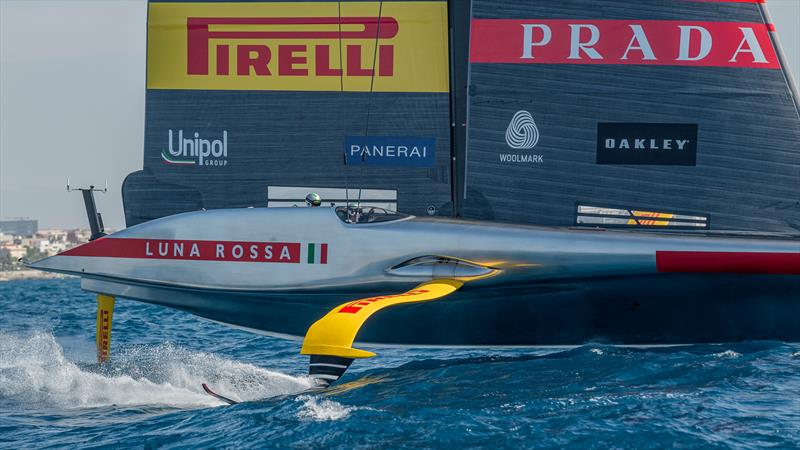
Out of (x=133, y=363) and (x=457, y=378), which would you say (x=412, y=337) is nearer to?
(x=457, y=378)

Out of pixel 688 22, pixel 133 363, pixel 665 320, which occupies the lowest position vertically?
pixel 133 363

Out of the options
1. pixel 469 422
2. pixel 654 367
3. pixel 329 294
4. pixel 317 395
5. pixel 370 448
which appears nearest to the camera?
pixel 370 448

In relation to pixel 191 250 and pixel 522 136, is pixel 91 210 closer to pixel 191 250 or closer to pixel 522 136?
pixel 191 250

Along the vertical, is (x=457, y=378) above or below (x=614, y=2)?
below

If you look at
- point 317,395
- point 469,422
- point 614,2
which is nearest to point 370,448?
point 469,422

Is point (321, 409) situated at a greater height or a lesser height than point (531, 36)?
lesser

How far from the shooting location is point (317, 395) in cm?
645

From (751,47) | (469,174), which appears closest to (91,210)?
(469,174)

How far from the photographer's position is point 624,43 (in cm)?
820

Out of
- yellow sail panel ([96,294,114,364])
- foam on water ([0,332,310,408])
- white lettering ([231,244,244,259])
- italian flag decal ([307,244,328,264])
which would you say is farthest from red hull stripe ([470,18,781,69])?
yellow sail panel ([96,294,114,364])

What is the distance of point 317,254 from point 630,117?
2.79m

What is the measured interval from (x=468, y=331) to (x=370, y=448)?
9.55ft

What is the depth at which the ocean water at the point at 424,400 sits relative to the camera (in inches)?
218

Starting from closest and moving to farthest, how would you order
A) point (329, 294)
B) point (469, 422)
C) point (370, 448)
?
point (370, 448) → point (469, 422) → point (329, 294)
